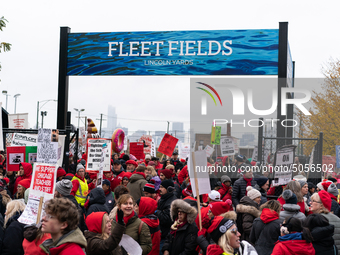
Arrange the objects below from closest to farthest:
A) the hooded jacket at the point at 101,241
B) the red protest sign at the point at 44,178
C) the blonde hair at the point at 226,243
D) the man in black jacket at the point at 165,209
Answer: the blonde hair at the point at 226,243 → the hooded jacket at the point at 101,241 → the red protest sign at the point at 44,178 → the man in black jacket at the point at 165,209

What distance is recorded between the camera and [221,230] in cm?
455

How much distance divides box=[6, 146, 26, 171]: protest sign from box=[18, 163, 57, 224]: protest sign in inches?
214

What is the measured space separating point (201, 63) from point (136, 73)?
2870 mm

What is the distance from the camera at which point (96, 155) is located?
424 inches

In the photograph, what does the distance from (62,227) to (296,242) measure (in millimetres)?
2926

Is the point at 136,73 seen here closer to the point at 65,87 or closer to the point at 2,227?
the point at 65,87

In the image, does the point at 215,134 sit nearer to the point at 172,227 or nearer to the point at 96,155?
the point at 96,155

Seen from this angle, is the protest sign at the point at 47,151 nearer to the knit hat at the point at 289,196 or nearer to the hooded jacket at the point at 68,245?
the knit hat at the point at 289,196

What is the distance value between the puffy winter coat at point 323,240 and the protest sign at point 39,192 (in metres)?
3.62

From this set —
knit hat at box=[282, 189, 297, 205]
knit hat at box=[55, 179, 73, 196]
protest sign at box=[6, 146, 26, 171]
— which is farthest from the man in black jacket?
protest sign at box=[6, 146, 26, 171]

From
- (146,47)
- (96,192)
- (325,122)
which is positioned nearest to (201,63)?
(146,47)

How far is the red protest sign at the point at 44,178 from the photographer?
5.88m

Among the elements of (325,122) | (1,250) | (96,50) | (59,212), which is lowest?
(1,250)

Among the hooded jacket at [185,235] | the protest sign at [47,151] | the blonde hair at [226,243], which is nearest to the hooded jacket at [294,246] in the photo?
the blonde hair at [226,243]
